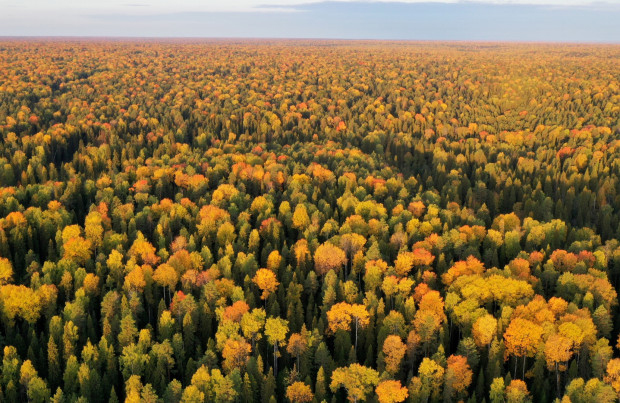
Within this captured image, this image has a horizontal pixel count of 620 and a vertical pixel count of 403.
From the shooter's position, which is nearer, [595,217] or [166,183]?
[595,217]

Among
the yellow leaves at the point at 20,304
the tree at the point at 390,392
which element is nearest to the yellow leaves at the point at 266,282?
the tree at the point at 390,392

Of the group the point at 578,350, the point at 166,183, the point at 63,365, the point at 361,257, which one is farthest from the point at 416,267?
the point at 166,183

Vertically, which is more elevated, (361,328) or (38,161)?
(38,161)

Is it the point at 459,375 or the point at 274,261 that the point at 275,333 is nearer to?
the point at 459,375

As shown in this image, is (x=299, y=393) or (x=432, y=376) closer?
(x=299, y=393)

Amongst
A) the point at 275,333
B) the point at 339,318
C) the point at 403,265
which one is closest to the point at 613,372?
the point at 339,318

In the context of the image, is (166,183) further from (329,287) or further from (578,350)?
(578,350)
